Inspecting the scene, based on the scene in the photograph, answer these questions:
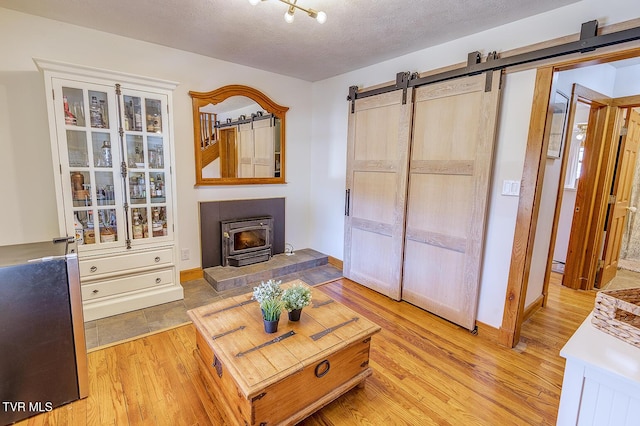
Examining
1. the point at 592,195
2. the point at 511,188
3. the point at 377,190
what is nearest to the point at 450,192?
the point at 511,188

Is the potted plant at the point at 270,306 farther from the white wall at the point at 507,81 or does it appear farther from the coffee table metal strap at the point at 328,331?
the white wall at the point at 507,81

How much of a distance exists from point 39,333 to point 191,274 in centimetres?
182

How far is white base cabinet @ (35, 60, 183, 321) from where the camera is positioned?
2324 millimetres

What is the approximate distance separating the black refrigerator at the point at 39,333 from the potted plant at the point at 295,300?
120 cm

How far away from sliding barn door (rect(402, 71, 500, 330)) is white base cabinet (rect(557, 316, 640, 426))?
1.44m

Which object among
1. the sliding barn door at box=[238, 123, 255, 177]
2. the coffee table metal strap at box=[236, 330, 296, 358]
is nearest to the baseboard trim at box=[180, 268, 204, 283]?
the sliding barn door at box=[238, 123, 255, 177]

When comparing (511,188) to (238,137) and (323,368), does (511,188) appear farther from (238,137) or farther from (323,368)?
(238,137)

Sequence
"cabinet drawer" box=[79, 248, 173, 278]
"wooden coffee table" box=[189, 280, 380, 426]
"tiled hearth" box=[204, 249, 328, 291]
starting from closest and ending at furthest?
"wooden coffee table" box=[189, 280, 380, 426]
"cabinet drawer" box=[79, 248, 173, 278]
"tiled hearth" box=[204, 249, 328, 291]

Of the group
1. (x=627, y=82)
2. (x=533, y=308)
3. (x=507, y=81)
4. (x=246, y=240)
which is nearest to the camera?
(x=507, y=81)

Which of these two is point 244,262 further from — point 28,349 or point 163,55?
point 163,55

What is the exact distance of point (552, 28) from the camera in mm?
2016

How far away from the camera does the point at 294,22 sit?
2312 mm

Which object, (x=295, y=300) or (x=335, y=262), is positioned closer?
(x=295, y=300)

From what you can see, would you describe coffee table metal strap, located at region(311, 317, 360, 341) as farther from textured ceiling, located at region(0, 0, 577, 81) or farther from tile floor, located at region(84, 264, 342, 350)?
Answer: textured ceiling, located at region(0, 0, 577, 81)
